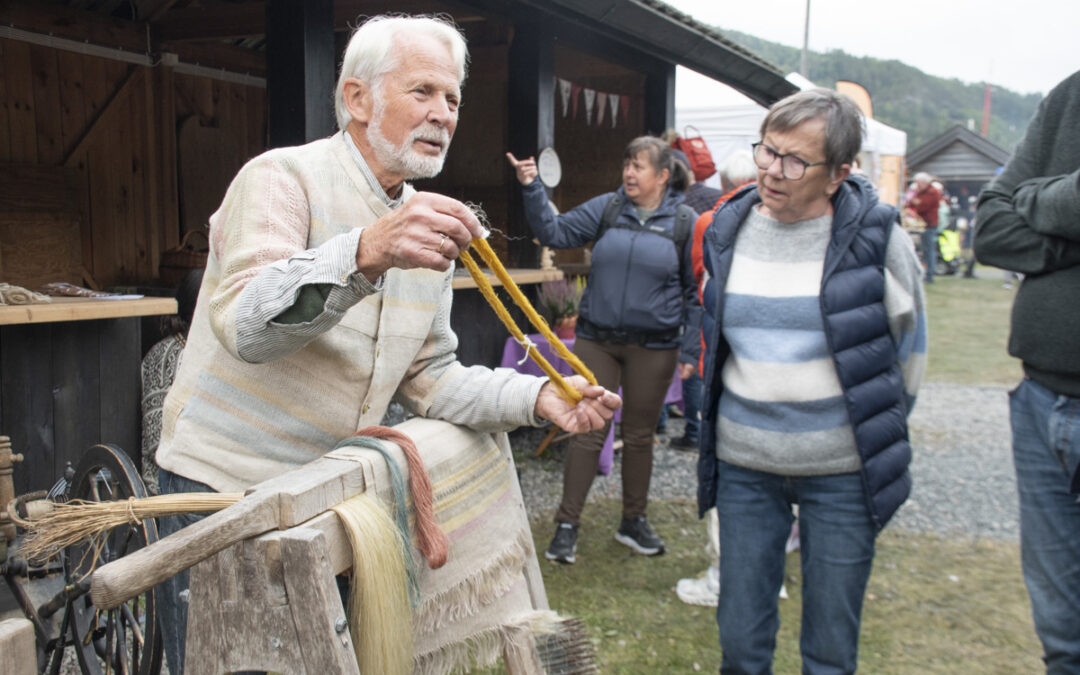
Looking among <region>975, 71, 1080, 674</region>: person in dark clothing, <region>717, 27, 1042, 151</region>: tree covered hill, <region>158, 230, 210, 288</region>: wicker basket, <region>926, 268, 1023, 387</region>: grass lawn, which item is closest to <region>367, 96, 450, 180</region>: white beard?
<region>975, 71, 1080, 674</region>: person in dark clothing

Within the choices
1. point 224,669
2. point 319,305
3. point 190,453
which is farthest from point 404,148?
point 224,669

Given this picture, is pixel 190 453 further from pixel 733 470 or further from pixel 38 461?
pixel 38 461

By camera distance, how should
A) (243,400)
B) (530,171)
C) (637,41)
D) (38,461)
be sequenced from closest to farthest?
(243,400)
(38,461)
(530,171)
(637,41)

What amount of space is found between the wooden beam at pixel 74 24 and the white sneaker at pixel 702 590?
5.77 m

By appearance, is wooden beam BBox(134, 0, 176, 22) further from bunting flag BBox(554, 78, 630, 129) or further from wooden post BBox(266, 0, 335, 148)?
bunting flag BBox(554, 78, 630, 129)

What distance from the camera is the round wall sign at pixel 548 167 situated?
6.38m

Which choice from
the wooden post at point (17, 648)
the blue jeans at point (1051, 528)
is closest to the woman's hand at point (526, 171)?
the blue jeans at point (1051, 528)

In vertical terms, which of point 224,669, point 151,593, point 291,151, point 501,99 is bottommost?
point 151,593

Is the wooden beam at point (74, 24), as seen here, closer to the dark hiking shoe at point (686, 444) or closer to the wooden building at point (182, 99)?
the wooden building at point (182, 99)

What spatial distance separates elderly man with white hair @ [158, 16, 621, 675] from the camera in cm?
165

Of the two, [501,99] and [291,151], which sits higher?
[501,99]

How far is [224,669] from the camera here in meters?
1.35

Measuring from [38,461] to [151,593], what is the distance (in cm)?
171

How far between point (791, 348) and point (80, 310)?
297cm
